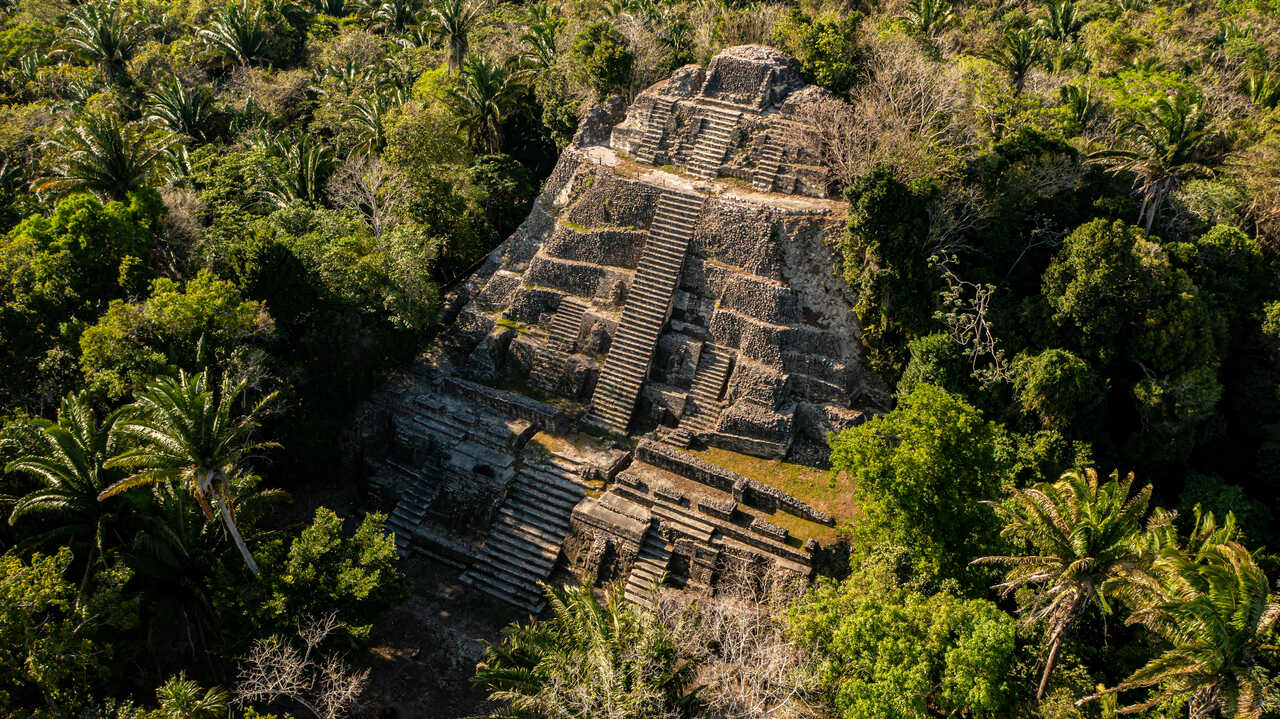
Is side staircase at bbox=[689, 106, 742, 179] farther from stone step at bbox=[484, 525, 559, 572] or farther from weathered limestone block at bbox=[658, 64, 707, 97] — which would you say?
stone step at bbox=[484, 525, 559, 572]

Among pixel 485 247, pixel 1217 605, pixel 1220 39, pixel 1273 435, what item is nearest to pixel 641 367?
pixel 485 247

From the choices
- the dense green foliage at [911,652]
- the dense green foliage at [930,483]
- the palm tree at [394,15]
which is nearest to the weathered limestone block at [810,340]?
the dense green foliage at [930,483]

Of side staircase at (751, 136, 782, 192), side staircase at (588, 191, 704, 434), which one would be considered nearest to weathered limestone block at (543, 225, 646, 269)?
side staircase at (588, 191, 704, 434)

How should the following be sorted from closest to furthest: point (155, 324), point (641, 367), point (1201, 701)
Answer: point (1201, 701) < point (155, 324) < point (641, 367)

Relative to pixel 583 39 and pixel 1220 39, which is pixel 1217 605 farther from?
pixel 1220 39

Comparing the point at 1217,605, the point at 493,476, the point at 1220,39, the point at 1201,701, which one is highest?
the point at 1220,39

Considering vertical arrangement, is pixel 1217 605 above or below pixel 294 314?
above
